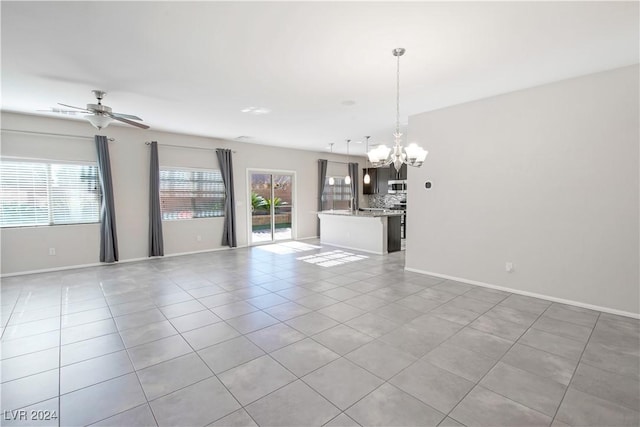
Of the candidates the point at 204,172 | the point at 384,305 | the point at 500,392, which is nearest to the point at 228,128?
the point at 204,172

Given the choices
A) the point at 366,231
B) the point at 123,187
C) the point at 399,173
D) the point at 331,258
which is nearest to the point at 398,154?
the point at 331,258

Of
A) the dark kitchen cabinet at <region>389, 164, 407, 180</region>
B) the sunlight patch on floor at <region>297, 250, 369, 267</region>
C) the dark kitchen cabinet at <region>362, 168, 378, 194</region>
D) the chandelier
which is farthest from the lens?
the dark kitchen cabinet at <region>362, 168, 378, 194</region>

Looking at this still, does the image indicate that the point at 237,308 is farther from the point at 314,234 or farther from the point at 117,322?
the point at 314,234

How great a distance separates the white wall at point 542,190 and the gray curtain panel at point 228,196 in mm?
4504

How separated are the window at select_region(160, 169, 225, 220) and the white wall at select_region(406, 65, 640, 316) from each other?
15.9 feet

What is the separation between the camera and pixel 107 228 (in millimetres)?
5762

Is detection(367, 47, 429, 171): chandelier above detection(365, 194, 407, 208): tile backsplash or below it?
above

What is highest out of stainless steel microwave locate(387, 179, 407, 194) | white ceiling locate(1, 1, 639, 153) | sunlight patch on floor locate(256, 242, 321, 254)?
white ceiling locate(1, 1, 639, 153)

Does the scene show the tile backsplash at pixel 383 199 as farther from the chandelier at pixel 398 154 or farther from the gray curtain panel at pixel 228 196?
the chandelier at pixel 398 154

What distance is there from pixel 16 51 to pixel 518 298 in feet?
20.3

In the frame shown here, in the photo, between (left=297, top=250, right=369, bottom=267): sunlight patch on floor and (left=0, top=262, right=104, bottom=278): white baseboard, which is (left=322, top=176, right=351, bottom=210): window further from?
(left=0, top=262, right=104, bottom=278): white baseboard

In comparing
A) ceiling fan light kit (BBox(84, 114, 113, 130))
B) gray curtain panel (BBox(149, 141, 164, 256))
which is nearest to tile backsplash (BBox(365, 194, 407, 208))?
gray curtain panel (BBox(149, 141, 164, 256))

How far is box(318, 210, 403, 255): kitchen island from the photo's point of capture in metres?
6.95

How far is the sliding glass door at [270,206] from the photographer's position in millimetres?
8242
